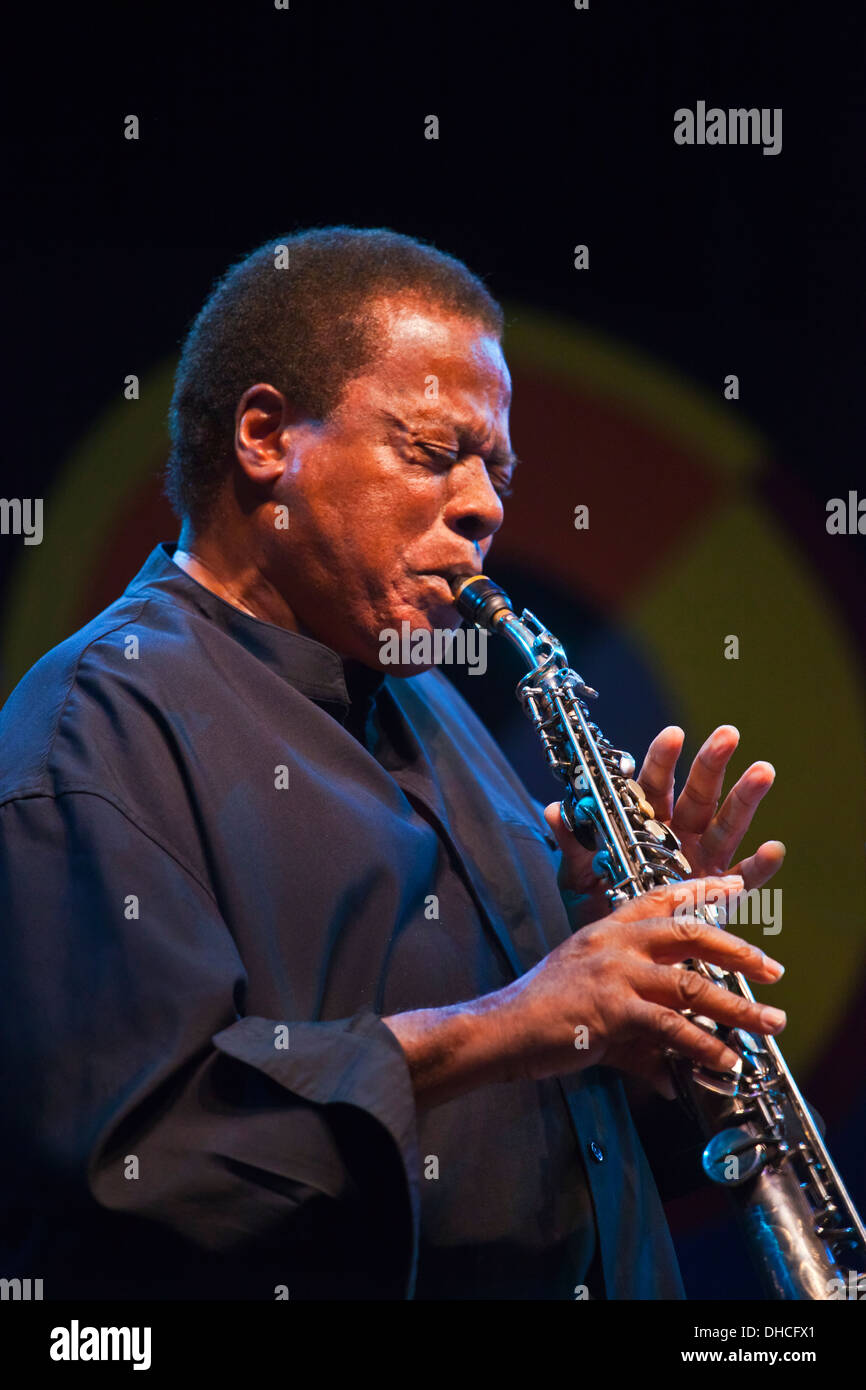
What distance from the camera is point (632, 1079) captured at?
187 centimetres

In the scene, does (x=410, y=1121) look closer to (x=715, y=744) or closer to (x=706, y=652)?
(x=715, y=744)

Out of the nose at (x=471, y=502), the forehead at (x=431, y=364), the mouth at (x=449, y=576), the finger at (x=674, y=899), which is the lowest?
the finger at (x=674, y=899)

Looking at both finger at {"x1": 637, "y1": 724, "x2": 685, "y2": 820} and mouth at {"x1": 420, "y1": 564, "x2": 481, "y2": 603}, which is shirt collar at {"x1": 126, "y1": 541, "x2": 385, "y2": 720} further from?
finger at {"x1": 637, "y1": 724, "x2": 685, "y2": 820}

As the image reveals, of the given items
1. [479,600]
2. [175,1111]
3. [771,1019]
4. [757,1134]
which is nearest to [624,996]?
[771,1019]

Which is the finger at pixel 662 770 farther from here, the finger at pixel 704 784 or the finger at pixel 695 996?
the finger at pixel 695 996

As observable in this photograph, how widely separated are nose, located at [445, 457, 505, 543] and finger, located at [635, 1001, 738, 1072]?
2.62 ft

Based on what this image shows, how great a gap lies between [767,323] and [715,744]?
116 centimetres

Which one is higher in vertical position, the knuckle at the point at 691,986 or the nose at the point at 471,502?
the nose at the point at 471,502

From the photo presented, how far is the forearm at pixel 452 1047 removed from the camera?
4.29ft

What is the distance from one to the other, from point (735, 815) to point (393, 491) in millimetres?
690

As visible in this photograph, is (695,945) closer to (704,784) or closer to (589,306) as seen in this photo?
(704,784)

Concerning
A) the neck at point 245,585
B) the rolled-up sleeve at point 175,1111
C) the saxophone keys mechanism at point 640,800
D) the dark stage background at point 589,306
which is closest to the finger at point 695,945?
the rolled-up sleeve at point 175,1111

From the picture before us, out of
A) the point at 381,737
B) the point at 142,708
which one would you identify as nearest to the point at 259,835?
the point at 142,708

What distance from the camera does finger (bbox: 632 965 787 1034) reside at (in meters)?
1.30
